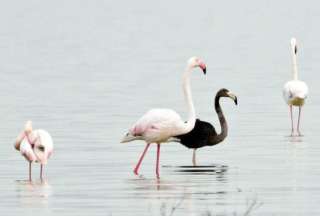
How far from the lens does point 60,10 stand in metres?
124

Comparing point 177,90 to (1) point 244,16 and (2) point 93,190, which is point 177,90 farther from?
(1) point 244,16

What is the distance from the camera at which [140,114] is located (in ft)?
97.4

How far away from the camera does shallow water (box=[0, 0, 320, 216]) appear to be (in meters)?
18.0

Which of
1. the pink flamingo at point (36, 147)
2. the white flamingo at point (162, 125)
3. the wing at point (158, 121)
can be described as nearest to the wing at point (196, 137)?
the white flamingo at point (162, 125)

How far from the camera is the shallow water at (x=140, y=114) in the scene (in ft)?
59.0

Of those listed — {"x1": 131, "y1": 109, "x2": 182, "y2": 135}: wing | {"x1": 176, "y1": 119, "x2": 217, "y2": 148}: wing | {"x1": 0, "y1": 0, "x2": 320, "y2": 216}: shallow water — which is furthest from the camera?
{"x1": 176, "y1": 119, "x2": 217, "y2": 148}: wing

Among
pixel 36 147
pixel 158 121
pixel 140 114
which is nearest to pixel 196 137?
pixel 158 121

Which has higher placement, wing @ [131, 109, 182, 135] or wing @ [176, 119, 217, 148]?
wing @ [131, 109, 182, 135]

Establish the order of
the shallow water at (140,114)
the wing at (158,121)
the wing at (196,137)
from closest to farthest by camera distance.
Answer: the shallow water at (140,114)
the wing at (158,121)
the wing at (196,137)

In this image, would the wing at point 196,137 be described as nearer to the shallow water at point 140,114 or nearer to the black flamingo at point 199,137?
the black flamingo at point 199,137

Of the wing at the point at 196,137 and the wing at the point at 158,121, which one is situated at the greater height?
the wing at the point at 158,121

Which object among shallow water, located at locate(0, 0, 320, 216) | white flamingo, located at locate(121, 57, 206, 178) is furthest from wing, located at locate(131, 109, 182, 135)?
shallow water, located at locate(0, 0, 320, 216)

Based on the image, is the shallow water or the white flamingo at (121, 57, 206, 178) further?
the white flamingo at (121, 57, 206, 178)

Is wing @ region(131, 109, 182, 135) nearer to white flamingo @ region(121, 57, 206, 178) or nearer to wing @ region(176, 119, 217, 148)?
white flamingo @ region(121, 57, 206, 178)
